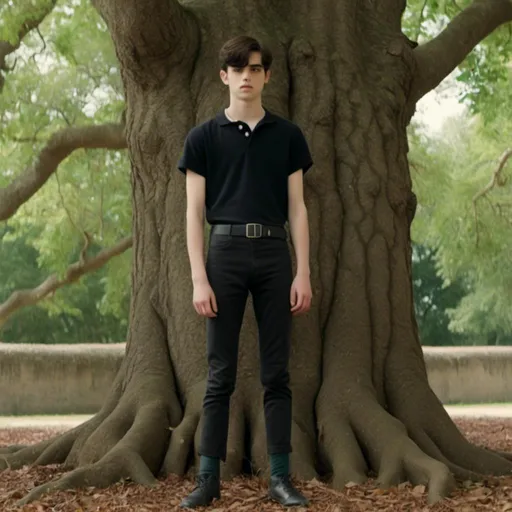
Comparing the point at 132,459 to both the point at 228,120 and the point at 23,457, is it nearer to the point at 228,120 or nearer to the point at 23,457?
the point at 23,457

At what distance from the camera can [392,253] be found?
7.56m

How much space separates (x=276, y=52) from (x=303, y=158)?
7.56 ft

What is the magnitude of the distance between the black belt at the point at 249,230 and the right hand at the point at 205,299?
303 mm

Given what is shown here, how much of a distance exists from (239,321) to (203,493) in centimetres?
94

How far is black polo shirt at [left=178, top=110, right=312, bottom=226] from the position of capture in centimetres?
557

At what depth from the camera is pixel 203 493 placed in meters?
5.57

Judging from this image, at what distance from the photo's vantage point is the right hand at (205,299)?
5412 millimetres

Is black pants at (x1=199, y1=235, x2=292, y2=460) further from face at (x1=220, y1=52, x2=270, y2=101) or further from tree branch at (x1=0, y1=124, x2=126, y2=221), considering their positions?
tree branch at (x1=0, y1=124, x2=126, y2=221)

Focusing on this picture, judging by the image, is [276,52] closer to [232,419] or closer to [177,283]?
[177,283]

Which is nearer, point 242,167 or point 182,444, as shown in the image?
point 242,167

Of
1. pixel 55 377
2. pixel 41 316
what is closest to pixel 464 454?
pixel 55 377

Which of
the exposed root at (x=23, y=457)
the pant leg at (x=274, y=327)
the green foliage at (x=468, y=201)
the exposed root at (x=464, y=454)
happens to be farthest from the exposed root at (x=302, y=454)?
the green foliage at (x=468, y=201)

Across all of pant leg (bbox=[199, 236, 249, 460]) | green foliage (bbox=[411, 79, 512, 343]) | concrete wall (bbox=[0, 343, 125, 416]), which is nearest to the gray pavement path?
concrete wall (bbox=[0, 343, 125, 416])

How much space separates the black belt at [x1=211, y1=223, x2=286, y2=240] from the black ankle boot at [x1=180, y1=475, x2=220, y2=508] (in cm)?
131
